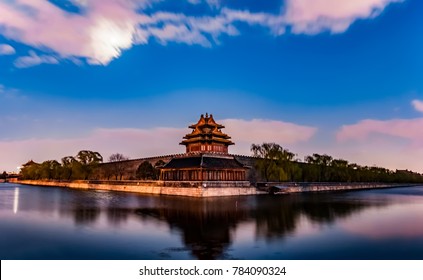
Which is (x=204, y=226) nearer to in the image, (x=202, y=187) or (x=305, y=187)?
(x=202, y=187)

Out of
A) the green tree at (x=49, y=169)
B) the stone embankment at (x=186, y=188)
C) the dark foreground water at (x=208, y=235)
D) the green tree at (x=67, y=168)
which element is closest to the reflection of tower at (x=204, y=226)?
the dark foreground water at (x=208, y=235)

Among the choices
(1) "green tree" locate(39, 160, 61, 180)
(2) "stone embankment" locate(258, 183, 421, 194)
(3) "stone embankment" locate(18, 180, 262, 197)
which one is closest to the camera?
(3) "stone embankment" locate(18, 180, 262, 197)

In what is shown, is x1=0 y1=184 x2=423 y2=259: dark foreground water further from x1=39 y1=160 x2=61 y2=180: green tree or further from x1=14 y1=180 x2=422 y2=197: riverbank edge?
x1=39 y1=160 x2=61 y2=180: green tree

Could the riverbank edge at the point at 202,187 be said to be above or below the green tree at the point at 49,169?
below

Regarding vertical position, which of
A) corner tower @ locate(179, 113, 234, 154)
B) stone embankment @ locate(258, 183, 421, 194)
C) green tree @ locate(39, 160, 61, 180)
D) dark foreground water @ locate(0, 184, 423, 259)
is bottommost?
dark foreground water @ locate(0, 184, 423, 259)

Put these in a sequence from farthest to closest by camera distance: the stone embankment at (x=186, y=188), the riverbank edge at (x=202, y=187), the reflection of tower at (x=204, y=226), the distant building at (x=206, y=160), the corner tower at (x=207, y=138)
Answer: the corner tower at (x=207, y=138), the distant building at (x=206, y=160), the riverbank edge at (x=202, y=187), the stone embankment at (x=186, y=188), the reflection of tower at (x=204, y=226)

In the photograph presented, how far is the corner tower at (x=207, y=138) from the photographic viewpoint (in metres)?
46.3

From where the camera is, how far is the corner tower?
4628cm

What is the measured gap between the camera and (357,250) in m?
12.5

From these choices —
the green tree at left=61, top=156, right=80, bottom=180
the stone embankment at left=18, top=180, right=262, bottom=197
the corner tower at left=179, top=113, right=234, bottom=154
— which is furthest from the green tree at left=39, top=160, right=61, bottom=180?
the corner tower at left=179, top=113, right=234, bottom=154

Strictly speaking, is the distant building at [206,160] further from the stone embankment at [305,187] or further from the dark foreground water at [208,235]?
the dark foreground water at [208,235]
